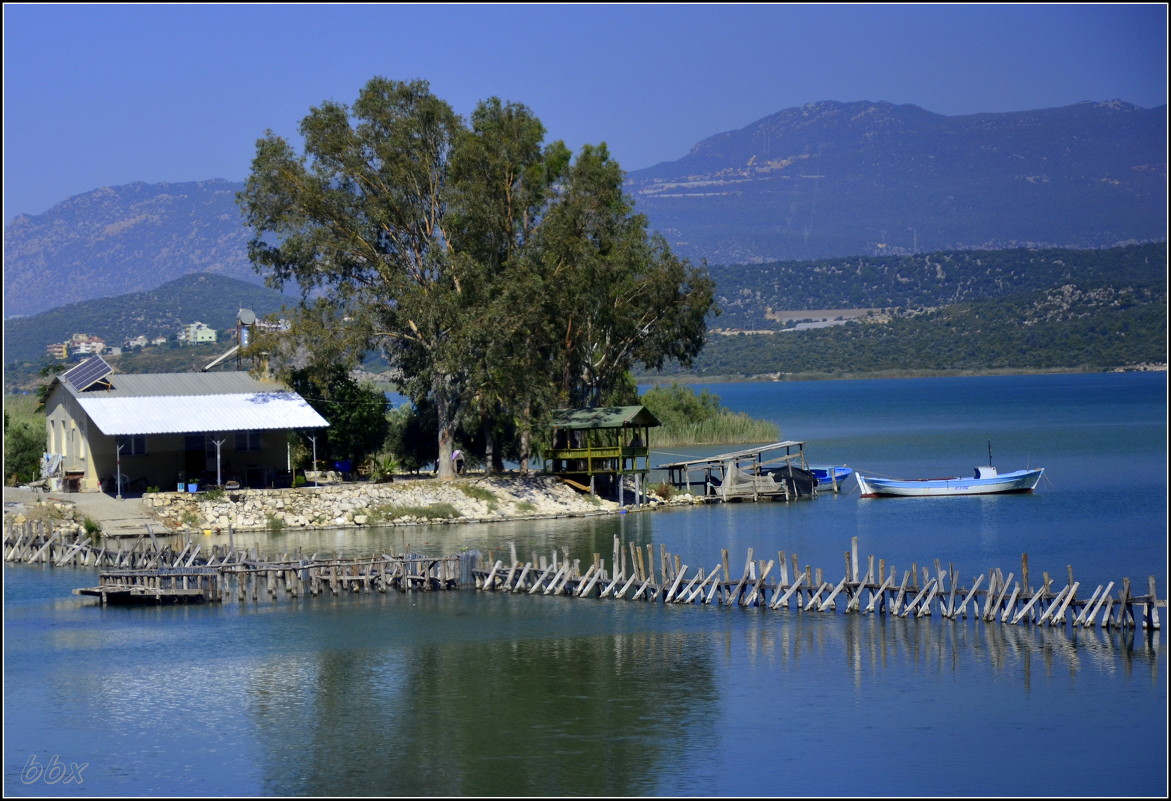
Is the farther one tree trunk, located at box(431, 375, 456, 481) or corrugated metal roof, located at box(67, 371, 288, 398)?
tree trunk, located at box(431, 375, 456, 481)

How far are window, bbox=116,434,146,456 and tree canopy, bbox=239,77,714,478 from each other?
5.97 m

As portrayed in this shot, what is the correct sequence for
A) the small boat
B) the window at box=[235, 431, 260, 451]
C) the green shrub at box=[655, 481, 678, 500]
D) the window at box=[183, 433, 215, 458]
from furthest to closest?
1. the small boat
2. the green shrub at box=[655, 481, 678, 500]
3. the window at box=[235, 431, 260, 451]
4. the window at box=[183, 433, 215, 458]

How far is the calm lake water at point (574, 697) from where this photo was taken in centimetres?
2234

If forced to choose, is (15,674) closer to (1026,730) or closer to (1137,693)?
(1026,730)

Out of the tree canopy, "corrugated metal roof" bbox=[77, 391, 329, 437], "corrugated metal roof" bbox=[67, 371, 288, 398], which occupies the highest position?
the tree canopy

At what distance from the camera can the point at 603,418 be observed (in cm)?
5850

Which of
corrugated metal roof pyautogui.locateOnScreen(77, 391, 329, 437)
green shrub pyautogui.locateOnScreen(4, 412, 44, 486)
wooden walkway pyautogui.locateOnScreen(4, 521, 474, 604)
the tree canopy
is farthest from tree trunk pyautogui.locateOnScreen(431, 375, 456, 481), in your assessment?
wooden walkway pyautogui.locateOnScreen(4, 521, 474, 604)

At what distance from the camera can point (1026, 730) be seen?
78.7ft

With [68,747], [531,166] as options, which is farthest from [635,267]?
[68,747]

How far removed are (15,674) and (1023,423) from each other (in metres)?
93.0

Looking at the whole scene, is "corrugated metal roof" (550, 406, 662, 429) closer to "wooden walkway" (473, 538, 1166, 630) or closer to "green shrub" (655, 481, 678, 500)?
"green shrub" (655, 481, 678, 500)

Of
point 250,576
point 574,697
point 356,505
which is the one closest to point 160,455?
point 356,505

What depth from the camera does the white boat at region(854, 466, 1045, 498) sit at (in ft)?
202

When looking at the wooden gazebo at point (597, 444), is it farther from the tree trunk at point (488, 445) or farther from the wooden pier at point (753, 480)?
the wooden pier at point (753, 480)
